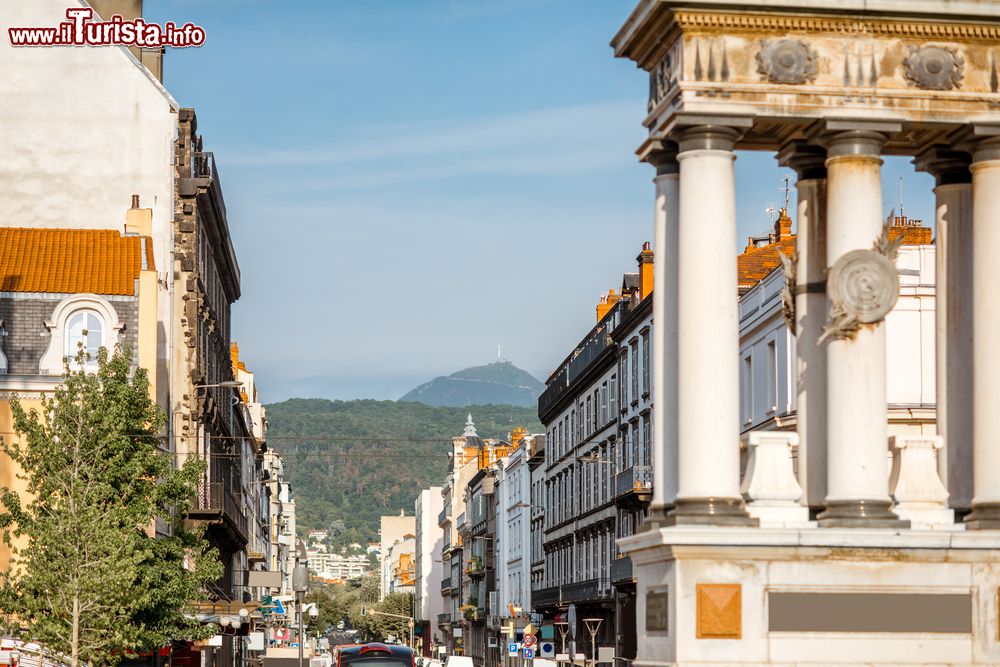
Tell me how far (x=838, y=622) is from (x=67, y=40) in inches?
1656

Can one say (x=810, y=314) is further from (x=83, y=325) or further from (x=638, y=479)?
(x=638, y=479)

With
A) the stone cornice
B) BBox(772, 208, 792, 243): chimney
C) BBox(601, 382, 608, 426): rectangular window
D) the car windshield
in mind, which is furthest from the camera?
BBox(601, 382, 608, 426): rectangular window

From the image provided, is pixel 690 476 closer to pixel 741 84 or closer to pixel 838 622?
pixel 838 622

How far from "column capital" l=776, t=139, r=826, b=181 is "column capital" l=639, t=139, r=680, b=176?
1.79 meters

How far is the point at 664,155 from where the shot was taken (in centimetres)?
2420

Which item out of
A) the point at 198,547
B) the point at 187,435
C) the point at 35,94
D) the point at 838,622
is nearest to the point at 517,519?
the point at 187,435

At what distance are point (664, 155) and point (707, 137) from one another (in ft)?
3.64

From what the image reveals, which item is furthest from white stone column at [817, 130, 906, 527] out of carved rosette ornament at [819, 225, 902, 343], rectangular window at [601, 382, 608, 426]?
rectangular window at [601, 382, 608, 426]

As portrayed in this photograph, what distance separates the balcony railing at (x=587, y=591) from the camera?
247 ft

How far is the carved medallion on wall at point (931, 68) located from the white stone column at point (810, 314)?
5.67 ft

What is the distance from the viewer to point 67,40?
58.3 meters

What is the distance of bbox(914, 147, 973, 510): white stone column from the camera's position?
24.6 m
